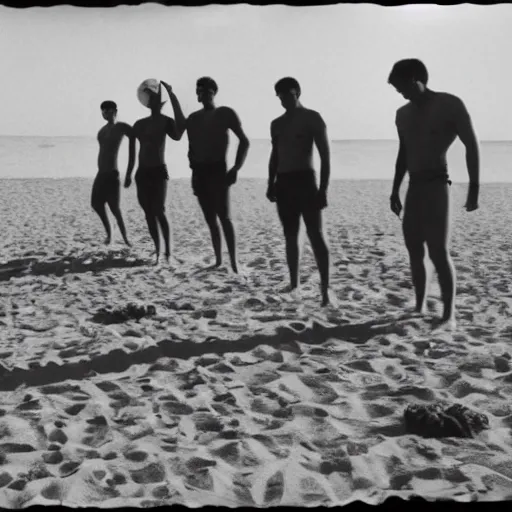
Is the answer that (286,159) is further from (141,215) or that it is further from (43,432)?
(141,215)

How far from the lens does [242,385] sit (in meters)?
2.52

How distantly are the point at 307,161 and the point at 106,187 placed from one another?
2444mm

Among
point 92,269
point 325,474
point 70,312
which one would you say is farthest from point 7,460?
point 92,269

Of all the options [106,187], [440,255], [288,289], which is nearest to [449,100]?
[440,255]

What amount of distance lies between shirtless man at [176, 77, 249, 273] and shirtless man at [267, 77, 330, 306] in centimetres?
38

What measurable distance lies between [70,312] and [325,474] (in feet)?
7.31

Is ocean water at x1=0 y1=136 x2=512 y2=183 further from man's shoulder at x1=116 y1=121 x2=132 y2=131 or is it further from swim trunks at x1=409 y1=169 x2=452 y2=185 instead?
man's shoulder at x1=116 y1=121 x2=132 y2=131

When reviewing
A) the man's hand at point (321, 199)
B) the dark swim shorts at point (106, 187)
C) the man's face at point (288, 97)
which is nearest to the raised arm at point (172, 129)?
the man's face at point (288, 97)

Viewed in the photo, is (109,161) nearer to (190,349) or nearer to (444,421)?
(190,349)

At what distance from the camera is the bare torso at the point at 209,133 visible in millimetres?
3734

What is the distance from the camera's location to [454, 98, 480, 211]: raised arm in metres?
2.73

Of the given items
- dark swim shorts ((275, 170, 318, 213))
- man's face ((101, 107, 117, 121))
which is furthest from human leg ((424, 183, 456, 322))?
man's face ((101, 107, 117, 121))

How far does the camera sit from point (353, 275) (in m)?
4.46

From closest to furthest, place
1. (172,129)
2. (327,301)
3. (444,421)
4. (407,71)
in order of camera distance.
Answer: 1. (444,421)
2. (407,71)
3. (327,301)
4. (172,129)
